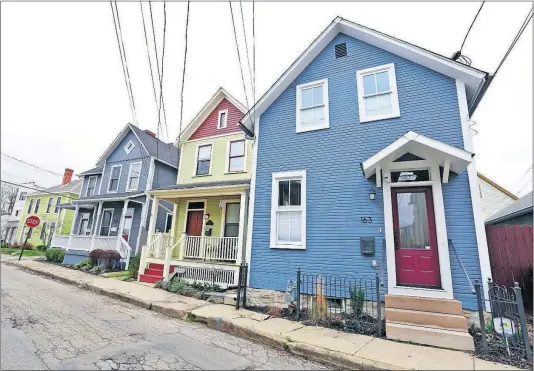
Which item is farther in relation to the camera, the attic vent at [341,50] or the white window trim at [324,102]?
the attic vent at [341,50]

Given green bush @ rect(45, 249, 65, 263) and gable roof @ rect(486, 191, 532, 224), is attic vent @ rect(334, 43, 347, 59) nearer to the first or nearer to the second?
gable roof @ rect(486, 191, 532, 224)

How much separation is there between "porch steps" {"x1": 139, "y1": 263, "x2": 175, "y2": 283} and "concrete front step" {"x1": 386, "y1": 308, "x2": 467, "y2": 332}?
309 inches

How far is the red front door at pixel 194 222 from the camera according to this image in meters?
11.4

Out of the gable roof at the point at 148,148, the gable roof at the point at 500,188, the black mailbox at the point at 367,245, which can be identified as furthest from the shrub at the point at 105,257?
the gable roof at the point at 500,188

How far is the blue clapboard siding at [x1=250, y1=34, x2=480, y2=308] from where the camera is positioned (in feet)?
19.6

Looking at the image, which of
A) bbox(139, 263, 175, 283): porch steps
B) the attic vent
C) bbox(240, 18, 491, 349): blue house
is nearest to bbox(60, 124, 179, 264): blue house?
bbox(139, 263, 175, 283): porch steps

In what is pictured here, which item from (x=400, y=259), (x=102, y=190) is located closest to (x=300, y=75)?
(x=400, y=259)

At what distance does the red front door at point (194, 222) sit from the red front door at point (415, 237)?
26.0ft

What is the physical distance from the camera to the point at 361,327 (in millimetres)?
5227

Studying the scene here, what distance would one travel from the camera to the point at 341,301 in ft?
20.6

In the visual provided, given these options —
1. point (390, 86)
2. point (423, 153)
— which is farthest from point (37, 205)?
point (423, 153)

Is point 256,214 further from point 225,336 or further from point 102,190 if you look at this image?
point 102,190

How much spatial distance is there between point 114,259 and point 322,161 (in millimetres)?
11377

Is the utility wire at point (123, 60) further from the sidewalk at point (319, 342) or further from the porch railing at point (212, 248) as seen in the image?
the sidewalk at point (319, 342)
